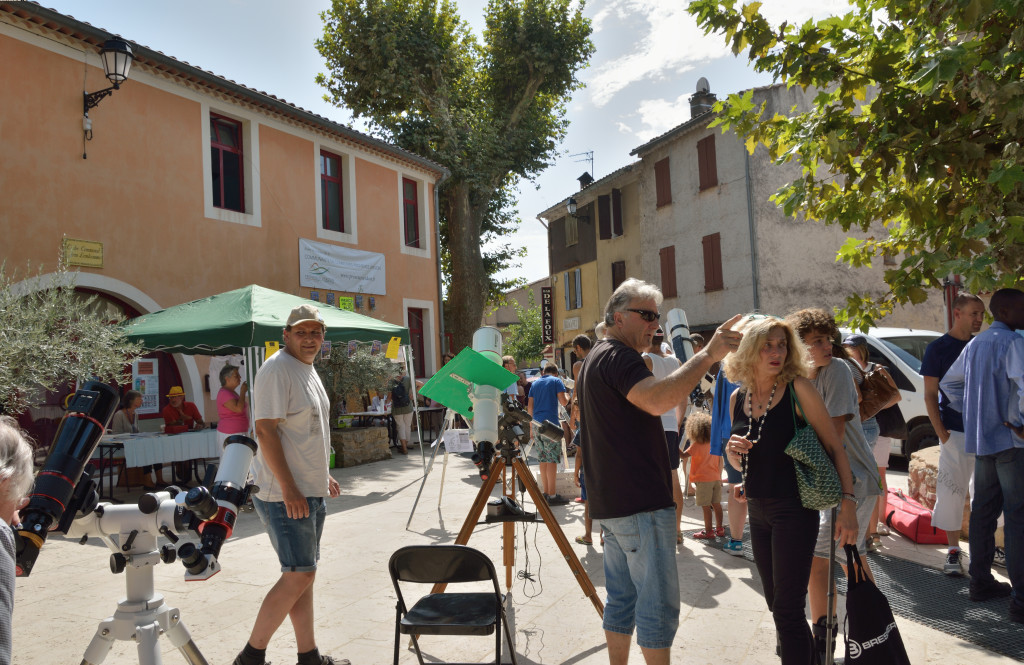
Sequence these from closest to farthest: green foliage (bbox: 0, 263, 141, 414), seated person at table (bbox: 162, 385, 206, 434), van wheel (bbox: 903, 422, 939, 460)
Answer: green foliage (bbox: 0, 263, 141, 414), van wheel (bbox: 903, 422, 939, 460), seated person at table (bbox: 162, 385, 206, 434)

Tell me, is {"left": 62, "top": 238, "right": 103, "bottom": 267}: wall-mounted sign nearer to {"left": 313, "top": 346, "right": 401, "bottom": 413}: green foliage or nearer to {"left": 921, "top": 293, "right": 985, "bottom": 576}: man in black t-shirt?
{"left": 313, "top": 346, "right": 401, "bottom": 413}: green foliage

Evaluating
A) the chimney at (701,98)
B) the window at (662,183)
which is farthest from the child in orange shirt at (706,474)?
the chimney at (701,98)

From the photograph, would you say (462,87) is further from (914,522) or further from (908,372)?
(914,522)

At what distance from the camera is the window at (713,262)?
69.3 feet

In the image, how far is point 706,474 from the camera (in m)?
5.90

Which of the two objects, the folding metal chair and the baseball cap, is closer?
the folding metal chair

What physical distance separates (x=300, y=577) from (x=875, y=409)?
3.32m

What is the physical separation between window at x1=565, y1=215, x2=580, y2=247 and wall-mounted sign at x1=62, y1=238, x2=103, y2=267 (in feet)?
70.4

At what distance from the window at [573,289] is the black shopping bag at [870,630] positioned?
88.3 ft

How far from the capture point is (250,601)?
15.8ft

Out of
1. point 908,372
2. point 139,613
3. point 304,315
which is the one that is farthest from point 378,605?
point 908,372

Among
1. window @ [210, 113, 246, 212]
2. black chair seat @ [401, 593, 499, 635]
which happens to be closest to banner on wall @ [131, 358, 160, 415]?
window @ [210, 113, 246, 212]

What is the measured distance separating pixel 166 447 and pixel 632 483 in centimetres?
777

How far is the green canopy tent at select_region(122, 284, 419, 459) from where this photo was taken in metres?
8.66
